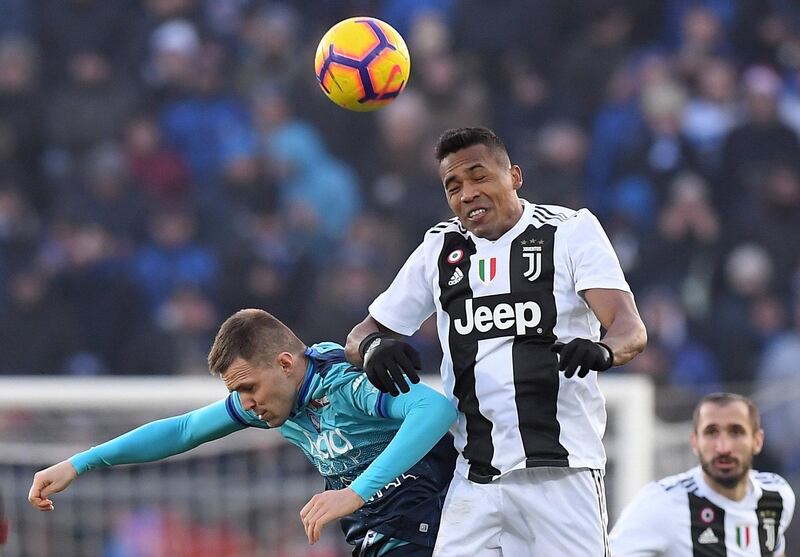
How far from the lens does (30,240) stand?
10.9 m

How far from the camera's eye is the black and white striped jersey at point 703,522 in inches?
217

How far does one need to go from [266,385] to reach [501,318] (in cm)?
72

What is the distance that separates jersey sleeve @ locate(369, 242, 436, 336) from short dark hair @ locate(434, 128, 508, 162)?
342 millimetres

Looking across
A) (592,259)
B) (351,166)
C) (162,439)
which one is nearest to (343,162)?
(351,166)

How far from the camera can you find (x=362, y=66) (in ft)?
17.1

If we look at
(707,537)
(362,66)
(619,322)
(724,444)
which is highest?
(362,66)

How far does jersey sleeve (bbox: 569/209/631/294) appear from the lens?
4.16m

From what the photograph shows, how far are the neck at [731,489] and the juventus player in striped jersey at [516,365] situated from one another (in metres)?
1.39

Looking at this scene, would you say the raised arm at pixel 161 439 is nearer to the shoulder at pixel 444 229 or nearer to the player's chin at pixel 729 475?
the shoulder at pixel 444 229

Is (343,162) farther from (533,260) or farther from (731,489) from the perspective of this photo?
(533,260)

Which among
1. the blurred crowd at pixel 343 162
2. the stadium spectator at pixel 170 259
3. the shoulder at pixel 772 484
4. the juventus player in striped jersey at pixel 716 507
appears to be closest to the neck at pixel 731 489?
the juventus player in striped jersey at pixel 716 507

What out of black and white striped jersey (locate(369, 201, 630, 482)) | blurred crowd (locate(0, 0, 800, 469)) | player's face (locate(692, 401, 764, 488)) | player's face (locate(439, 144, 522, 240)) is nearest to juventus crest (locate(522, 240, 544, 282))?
black and white striped jersey (locate(369, 201, 630, 482))

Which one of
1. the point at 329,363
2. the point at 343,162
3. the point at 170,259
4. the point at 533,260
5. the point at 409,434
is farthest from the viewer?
the point at 343,162

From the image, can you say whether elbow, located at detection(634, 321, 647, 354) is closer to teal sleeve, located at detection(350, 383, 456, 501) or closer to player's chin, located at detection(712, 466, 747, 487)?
teal sleeve, located at detection(350, 383, 456, 501)
